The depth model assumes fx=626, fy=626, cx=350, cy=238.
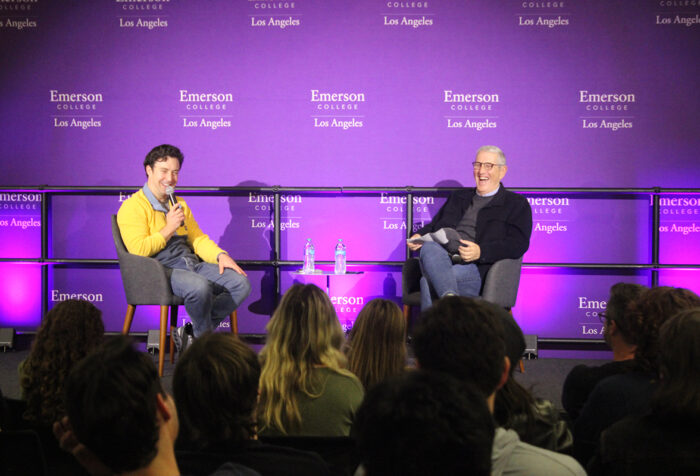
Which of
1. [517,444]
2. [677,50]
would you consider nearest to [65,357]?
[517,444]

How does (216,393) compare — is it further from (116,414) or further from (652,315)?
(652,315)

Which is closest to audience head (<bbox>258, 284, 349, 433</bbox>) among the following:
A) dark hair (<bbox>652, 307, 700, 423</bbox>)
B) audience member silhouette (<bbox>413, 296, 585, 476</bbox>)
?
audience member silhouette (<bbox>413, 296, 585, 476</bbox>)

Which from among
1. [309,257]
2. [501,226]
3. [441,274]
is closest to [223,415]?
[441,274]

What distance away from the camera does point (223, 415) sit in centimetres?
112

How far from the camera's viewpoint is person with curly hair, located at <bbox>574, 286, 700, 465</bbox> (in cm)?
152

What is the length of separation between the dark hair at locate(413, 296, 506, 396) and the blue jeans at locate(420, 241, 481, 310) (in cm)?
254

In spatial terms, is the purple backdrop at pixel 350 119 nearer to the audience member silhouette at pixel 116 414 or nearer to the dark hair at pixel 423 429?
the audience member silhouette at pixel 116 414

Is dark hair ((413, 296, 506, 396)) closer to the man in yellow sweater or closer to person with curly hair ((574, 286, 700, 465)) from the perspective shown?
person with curly hair ((574, 286, 700, 465))

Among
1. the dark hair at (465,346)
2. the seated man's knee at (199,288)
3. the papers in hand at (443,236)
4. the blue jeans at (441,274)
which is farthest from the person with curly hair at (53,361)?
the papers in hand at (443,236)

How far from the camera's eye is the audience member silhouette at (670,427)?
1.15 m

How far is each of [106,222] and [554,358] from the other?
341 centimetres

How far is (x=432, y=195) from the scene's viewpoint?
4.57 m

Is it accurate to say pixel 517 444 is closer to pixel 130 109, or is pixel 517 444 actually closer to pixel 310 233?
pixel 310 233

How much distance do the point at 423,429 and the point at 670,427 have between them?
74 centimetres
